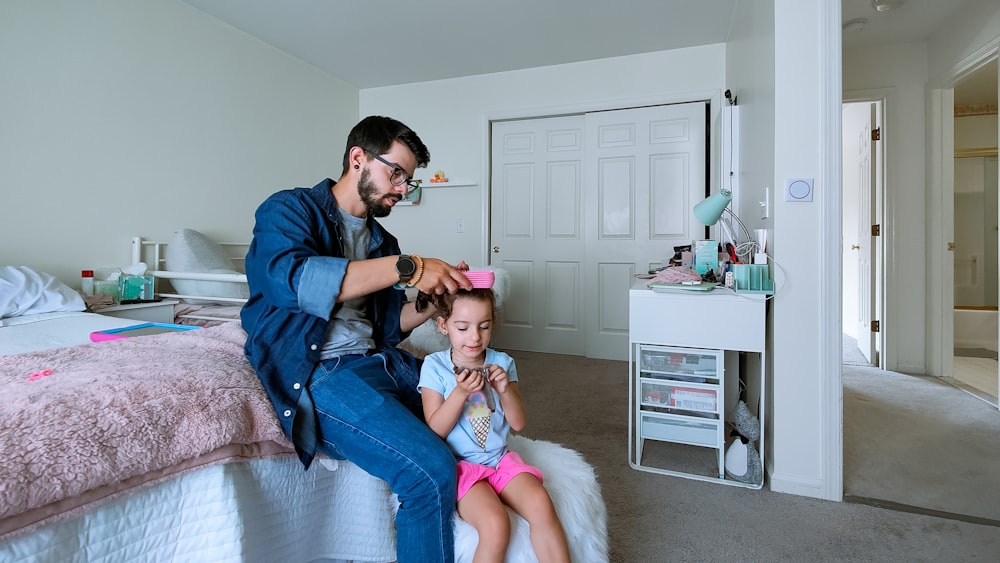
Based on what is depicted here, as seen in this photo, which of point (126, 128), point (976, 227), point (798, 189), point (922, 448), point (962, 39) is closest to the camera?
point (798, 189)

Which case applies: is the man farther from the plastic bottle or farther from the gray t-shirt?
the plastic bottle

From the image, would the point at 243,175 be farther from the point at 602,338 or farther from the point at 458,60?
the point at 602,338

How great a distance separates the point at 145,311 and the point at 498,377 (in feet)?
7.62

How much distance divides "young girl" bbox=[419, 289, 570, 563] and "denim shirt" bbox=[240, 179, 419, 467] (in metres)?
0.26

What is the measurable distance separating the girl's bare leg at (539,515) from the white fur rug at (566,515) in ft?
0.05

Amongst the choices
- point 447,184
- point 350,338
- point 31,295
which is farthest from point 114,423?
point 447,184

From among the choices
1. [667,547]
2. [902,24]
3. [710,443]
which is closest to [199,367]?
[667,547]

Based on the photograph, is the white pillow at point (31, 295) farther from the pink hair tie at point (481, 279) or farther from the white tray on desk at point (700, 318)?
the white tray on desk at point (700, 318)

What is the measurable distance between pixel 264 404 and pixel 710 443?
1.67m

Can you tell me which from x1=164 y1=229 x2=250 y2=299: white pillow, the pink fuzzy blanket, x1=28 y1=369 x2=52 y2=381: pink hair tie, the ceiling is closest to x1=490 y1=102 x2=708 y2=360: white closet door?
the ceiling

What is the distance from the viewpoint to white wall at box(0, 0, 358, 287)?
92.8 inches

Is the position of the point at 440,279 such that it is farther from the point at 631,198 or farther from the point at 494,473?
the point at 631,198

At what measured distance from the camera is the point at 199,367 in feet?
3.26

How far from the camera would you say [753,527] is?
159 centimetres
